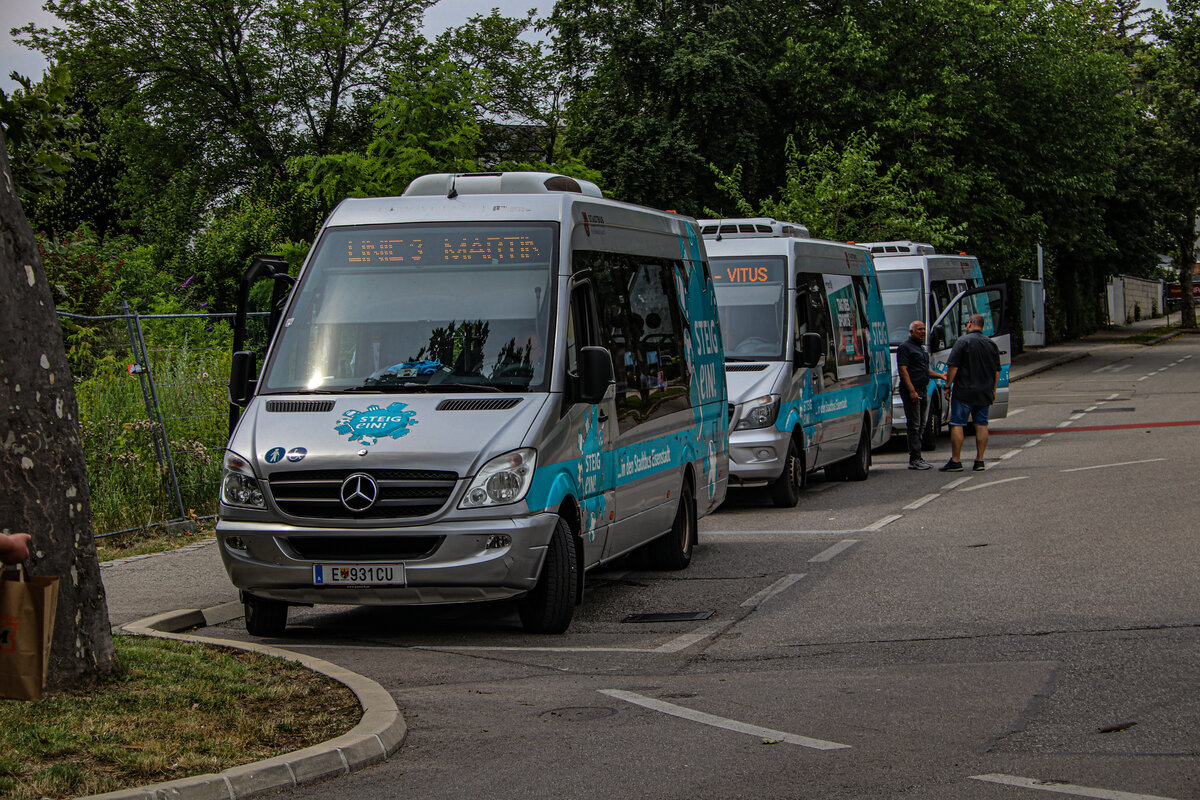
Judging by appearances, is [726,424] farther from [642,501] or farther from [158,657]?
[158,657]

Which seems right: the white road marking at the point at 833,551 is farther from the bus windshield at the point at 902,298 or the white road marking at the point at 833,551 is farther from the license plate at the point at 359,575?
the bus windshield at the point at 902,298

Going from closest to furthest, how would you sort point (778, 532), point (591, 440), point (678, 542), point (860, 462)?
1. point (591, 440)
2. point (678, 542)
3. point (778, 532)
4. point (860, 462)

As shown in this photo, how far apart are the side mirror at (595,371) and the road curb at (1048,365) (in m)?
34.3

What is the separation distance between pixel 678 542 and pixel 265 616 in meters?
3.73

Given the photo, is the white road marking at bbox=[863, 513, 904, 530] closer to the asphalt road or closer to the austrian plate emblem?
the asphalt road

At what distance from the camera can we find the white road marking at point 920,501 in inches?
598

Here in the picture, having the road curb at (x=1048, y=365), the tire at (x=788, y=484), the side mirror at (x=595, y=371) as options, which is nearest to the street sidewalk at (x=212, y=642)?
the side mirror at (x=595, y=371)

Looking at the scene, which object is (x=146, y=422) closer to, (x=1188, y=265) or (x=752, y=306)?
(x=752, y=306)

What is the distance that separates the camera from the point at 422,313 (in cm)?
916

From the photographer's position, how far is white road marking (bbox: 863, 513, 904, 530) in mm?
13711

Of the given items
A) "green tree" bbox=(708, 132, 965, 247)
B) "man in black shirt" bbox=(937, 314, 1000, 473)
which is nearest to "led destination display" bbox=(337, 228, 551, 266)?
"man in black shirt" bbox=(937, 314, 1000, 473)

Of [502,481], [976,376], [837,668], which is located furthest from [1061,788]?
[976,376]

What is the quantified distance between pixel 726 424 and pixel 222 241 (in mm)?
20097

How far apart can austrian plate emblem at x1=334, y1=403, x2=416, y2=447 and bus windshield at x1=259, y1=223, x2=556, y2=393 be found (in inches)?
12.2
